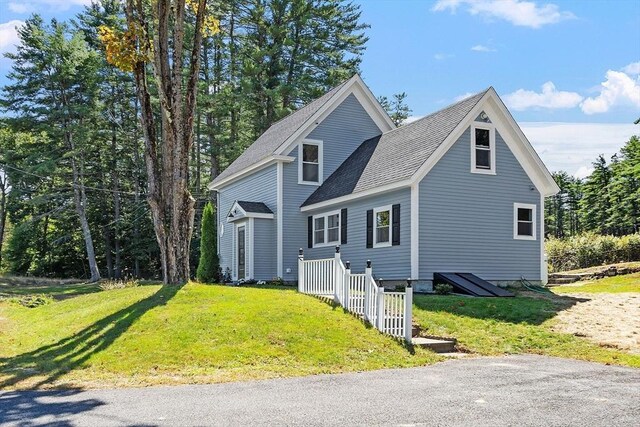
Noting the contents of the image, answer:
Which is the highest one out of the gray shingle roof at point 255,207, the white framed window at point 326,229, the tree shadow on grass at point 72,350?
the gray shingle roof at point 255,207

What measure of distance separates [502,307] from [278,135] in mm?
14297

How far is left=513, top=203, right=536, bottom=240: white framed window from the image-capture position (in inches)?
744

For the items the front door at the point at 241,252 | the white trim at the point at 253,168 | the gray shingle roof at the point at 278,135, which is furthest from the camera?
the front door at the point at 241,252

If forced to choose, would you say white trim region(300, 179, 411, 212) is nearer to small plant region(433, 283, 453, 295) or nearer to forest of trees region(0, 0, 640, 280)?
small plant region(433, 283, 453, 295)

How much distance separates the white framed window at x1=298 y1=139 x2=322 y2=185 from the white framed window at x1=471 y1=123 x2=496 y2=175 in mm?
6822

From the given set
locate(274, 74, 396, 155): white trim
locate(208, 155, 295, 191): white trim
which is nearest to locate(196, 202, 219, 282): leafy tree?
locate(208, 155, 295, 191): white trim

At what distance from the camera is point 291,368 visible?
9.58 meters

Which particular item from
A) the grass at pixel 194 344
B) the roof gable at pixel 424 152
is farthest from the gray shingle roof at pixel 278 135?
the grass at pixel 194 344

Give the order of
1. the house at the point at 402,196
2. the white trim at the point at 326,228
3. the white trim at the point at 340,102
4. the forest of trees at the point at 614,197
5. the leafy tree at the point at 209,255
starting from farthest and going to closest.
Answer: the forest of trees at the point at 614,197 → the leafy tree at the point at 209,255 → the white trim at the point at 340,102 → the white trim at the point at 326,228 → the house at the point at 402,196

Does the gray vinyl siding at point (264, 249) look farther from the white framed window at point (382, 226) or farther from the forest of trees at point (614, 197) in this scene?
the forest of trees at point (614, 197)

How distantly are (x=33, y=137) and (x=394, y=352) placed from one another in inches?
1424

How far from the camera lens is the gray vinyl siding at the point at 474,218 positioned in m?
17.4

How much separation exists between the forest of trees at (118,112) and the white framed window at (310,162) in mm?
15343

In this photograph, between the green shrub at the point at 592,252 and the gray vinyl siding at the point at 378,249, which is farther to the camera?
the green shrub at the point at 592,252
